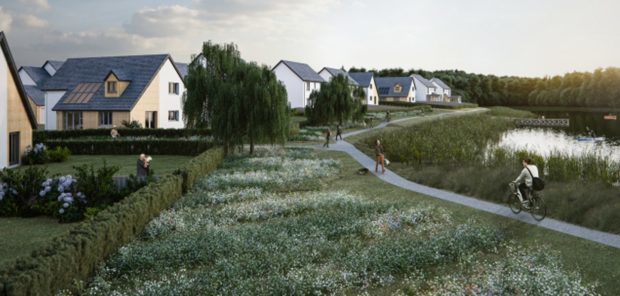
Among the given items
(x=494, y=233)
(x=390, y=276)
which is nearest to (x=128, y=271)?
(x=390, y=276)

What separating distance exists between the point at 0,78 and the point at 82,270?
72.8ft

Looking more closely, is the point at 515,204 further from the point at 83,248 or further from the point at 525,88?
the point at 525,88

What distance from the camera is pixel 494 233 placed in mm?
15477

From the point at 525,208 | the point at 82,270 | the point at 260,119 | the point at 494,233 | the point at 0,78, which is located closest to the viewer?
the point at 82,270

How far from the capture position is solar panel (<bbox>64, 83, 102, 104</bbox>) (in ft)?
169

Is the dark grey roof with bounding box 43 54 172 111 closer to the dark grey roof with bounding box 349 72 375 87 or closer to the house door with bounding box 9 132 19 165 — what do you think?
the house door with bounding box 9 132 19 165

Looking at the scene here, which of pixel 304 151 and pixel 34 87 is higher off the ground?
pixel 34 87

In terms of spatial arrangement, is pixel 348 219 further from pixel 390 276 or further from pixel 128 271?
pixel 128 271

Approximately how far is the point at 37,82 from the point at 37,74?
2491mm

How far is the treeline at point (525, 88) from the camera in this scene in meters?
122

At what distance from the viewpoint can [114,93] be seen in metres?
50.8

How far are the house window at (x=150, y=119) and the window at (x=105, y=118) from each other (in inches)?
132

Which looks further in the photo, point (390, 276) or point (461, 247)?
point (461, 247)

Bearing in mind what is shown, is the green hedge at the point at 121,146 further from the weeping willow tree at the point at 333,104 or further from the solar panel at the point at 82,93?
the weeping willow tree at the point at 333,104
